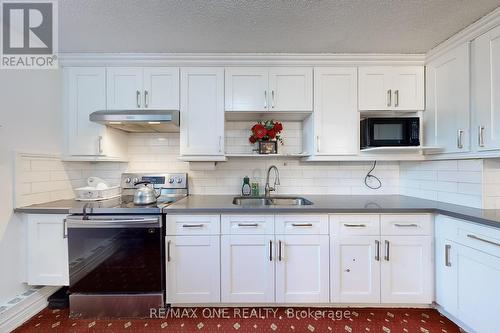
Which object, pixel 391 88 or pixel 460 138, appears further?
pixel 391 88

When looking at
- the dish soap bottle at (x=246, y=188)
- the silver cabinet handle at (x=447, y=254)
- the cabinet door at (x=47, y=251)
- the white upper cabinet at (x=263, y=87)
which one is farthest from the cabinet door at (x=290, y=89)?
the cabinet door at (x=47, y=251)

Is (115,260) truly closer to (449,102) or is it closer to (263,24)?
(263,24)

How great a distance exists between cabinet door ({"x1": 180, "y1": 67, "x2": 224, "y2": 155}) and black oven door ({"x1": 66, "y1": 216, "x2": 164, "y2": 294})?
79 centimetres

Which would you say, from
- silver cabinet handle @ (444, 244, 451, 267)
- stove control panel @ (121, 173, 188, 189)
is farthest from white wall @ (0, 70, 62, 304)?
silver cabinet handle @ (444, 244, 451, 267)

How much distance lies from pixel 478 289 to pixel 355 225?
2.64 ft

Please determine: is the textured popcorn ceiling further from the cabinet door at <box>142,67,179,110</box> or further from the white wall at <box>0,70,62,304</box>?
the white wall at <box>0,70,62,304</box>

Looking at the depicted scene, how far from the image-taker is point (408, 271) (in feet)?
6.23

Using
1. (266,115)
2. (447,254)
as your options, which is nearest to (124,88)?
(266,115)

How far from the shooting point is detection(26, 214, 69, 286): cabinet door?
190 cm

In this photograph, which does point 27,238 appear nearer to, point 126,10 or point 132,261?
point 132,261

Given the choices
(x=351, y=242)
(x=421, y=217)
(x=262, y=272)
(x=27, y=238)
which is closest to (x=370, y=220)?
(x=351, y=242)

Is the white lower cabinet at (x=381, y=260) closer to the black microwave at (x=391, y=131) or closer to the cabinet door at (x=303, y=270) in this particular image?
the cabinet door at (x=303, y=270)

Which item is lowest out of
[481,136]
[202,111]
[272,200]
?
[272,200]

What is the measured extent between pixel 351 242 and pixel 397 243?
37cm
